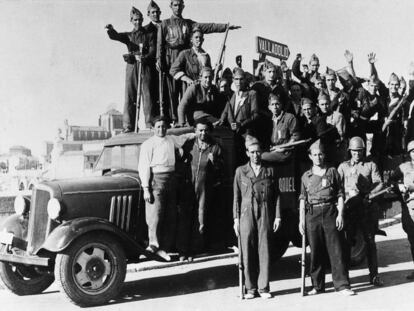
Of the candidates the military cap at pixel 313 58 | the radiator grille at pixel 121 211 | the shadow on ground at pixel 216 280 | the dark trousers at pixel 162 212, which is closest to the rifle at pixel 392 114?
the military cap at pixel 313 58

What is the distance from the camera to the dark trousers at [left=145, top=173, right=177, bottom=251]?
666 cm

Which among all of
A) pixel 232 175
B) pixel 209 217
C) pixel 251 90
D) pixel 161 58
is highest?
pixel 161 58

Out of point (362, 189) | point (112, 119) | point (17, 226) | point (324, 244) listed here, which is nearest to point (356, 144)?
point (362, 189)

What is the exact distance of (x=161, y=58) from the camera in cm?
946

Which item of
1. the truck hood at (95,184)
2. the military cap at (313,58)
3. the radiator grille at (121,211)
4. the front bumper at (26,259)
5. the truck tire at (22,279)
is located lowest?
the truck tire at (22,279)

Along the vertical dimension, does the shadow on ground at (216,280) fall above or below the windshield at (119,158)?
below

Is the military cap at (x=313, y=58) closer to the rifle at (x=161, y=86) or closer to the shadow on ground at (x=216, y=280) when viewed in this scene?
the rifle at (x=161, y=86)

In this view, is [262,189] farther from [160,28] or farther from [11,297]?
[160,28]

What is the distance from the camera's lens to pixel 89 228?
243 inches

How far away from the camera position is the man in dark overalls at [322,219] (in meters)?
6.28

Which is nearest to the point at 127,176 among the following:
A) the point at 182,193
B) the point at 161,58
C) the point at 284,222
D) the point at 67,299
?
the point at 182,193

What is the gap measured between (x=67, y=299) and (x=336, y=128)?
461cm

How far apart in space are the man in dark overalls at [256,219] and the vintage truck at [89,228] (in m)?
0.97

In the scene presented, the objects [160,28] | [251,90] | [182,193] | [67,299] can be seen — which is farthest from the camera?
[160,28]
